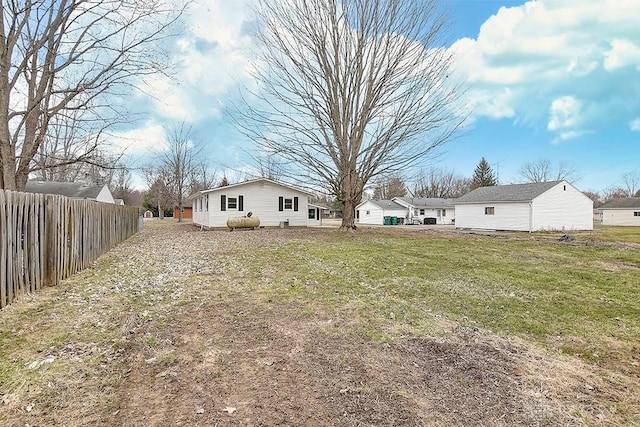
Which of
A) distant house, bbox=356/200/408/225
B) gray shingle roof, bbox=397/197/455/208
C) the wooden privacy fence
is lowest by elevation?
the wooden privacy fence

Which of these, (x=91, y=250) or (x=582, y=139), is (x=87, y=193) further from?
(x=582, y=139)

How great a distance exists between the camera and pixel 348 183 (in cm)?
1852

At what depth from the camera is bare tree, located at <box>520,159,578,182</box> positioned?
171ft

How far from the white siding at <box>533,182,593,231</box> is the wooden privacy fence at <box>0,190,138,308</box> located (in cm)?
2781

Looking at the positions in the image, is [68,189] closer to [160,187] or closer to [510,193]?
[160,187]

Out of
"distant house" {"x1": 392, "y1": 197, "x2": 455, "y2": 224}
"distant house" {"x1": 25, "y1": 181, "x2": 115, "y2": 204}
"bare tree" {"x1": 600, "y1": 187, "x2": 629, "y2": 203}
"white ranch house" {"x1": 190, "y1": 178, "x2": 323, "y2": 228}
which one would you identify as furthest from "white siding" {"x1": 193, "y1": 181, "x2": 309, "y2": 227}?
"bare tree" {"x1": 600, "y1": 187, "x2": 629, "y2": 203}

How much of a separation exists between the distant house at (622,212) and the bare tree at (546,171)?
11.2 meters

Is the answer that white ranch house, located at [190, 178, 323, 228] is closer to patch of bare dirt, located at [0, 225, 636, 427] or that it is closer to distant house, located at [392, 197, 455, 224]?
patch of bare dirt, located at [0, 225, 636, 427]

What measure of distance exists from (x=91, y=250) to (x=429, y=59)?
16.9m

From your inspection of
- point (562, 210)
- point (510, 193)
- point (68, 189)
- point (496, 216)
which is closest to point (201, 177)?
point (68, 189)

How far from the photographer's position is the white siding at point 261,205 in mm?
23000

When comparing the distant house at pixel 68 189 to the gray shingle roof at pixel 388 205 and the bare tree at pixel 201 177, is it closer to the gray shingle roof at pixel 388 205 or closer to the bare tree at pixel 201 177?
the bare tree at pixel 201 177

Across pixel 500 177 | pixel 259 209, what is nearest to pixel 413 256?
pixel 259 209

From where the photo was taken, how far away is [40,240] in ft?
19.1
